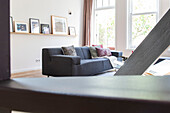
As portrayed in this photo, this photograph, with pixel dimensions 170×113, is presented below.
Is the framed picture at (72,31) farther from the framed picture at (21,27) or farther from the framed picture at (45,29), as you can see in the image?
the framed picture at (21,27)

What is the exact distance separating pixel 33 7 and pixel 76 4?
7.32 ft

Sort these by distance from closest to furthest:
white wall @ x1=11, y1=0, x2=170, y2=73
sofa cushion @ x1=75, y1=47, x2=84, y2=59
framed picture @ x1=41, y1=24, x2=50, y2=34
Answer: sofa cushion @ x1=75, y1=47, x2=84, y2=59 → white wall @ x1=11, y1=0, x2=170, y2=73 → framed picture @ x1=41, y1=24, x2=50, y2=34

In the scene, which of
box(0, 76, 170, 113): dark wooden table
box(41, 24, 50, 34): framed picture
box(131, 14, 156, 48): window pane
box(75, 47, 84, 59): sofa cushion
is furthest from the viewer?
box(131, 14, 156, 48): window pane

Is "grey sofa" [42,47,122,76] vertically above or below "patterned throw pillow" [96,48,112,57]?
below

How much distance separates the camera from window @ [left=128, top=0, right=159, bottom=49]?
21.1 ft

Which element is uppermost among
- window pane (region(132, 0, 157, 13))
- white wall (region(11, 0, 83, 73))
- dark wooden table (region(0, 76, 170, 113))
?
window pane (region(132, 0, 157, 13))

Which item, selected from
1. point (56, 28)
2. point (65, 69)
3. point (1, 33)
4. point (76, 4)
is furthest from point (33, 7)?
point (1, 33)

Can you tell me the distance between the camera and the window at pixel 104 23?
735 centimetres

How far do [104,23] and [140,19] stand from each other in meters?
1.58

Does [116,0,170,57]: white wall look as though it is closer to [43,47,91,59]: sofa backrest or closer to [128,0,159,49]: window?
[128,0,159,49]: window

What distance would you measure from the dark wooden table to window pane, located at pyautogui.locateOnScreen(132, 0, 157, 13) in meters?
6.79

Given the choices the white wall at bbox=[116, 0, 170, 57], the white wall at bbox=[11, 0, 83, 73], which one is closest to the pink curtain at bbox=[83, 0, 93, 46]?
the white wall at bbox=[11, 0, 83, 73]

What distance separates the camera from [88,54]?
18.0 feet

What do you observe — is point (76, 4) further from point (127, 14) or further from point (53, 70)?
point (53, 70)
